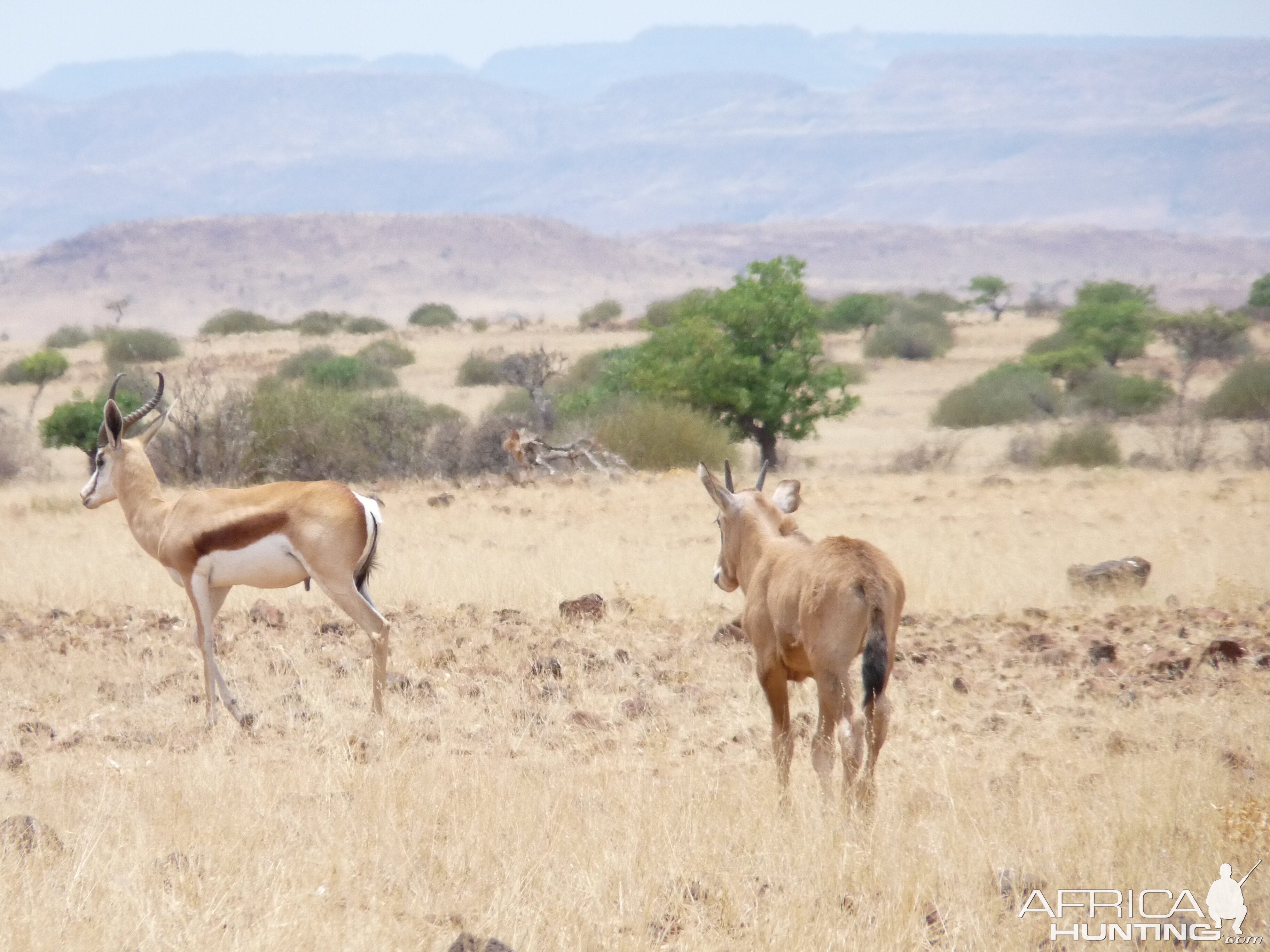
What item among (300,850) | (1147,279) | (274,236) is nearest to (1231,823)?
(300,850)

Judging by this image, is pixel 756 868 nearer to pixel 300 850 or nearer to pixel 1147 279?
pixel 300 850

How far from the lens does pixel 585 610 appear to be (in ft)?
36.9

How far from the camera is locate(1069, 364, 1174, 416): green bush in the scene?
34875mm

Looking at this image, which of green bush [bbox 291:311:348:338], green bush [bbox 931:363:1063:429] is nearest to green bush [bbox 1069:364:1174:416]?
green bush [bbox 931:363:1063:429]

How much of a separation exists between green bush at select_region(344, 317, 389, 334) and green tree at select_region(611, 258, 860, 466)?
4372 cm

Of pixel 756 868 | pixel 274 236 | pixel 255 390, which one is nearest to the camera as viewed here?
pixel 756 868

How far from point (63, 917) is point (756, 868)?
2455 mm

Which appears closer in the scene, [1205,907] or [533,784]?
[1205,907]

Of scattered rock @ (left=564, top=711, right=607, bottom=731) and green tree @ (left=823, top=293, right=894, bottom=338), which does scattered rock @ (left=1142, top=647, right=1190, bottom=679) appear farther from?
green tree @ (left=823, top=293, right=894, bottom=338)

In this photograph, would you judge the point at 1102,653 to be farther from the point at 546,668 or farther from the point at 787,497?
the point at 546,668

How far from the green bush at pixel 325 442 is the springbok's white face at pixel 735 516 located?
54.6 feet

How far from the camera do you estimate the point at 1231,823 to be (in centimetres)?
552

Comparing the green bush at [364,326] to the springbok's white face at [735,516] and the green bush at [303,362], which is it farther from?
the springbok's white face at [735,516]

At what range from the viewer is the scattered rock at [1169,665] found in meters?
8.78
